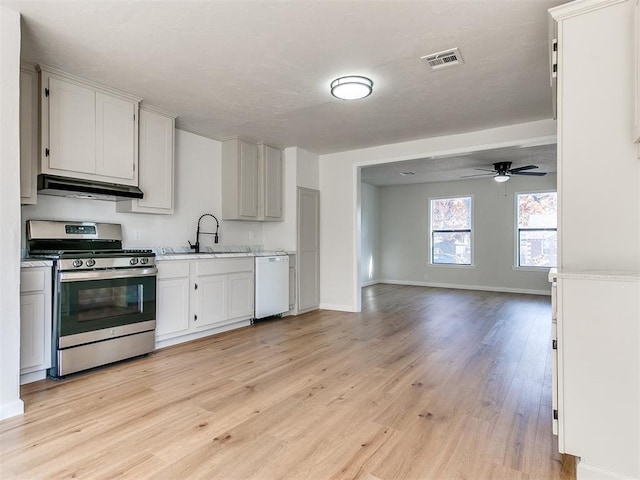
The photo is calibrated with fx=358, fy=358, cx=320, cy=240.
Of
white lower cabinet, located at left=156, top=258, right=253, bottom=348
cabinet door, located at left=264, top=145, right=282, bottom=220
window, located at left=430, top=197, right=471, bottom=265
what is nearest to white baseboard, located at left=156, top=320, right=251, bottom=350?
white lower cabinet, located at left=156, top=258, right=253, bottom=348

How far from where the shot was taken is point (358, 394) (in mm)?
2527

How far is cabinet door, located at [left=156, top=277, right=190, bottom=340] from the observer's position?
3.55m

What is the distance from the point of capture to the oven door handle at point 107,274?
2803 mm

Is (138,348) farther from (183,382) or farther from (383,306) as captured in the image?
(383,306)

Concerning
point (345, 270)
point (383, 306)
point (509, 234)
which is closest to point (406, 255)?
point (509, 234)

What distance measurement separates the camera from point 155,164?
3.77 m

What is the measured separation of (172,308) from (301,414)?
6.69 feet

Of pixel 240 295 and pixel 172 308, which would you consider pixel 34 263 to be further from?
pixel 240 295

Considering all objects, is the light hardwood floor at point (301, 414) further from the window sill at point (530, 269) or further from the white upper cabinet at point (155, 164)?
the window sill at point (530, 269)

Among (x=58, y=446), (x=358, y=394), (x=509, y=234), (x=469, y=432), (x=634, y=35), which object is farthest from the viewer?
(x=509, y=234)

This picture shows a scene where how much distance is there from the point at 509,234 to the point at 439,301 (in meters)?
2.62

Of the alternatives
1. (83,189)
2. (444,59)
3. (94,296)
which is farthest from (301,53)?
(94,296)

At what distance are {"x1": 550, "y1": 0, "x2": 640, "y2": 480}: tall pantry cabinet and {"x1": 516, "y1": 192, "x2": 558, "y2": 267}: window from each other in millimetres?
6464

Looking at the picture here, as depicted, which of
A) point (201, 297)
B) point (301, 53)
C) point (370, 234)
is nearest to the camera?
point (301, 53)
